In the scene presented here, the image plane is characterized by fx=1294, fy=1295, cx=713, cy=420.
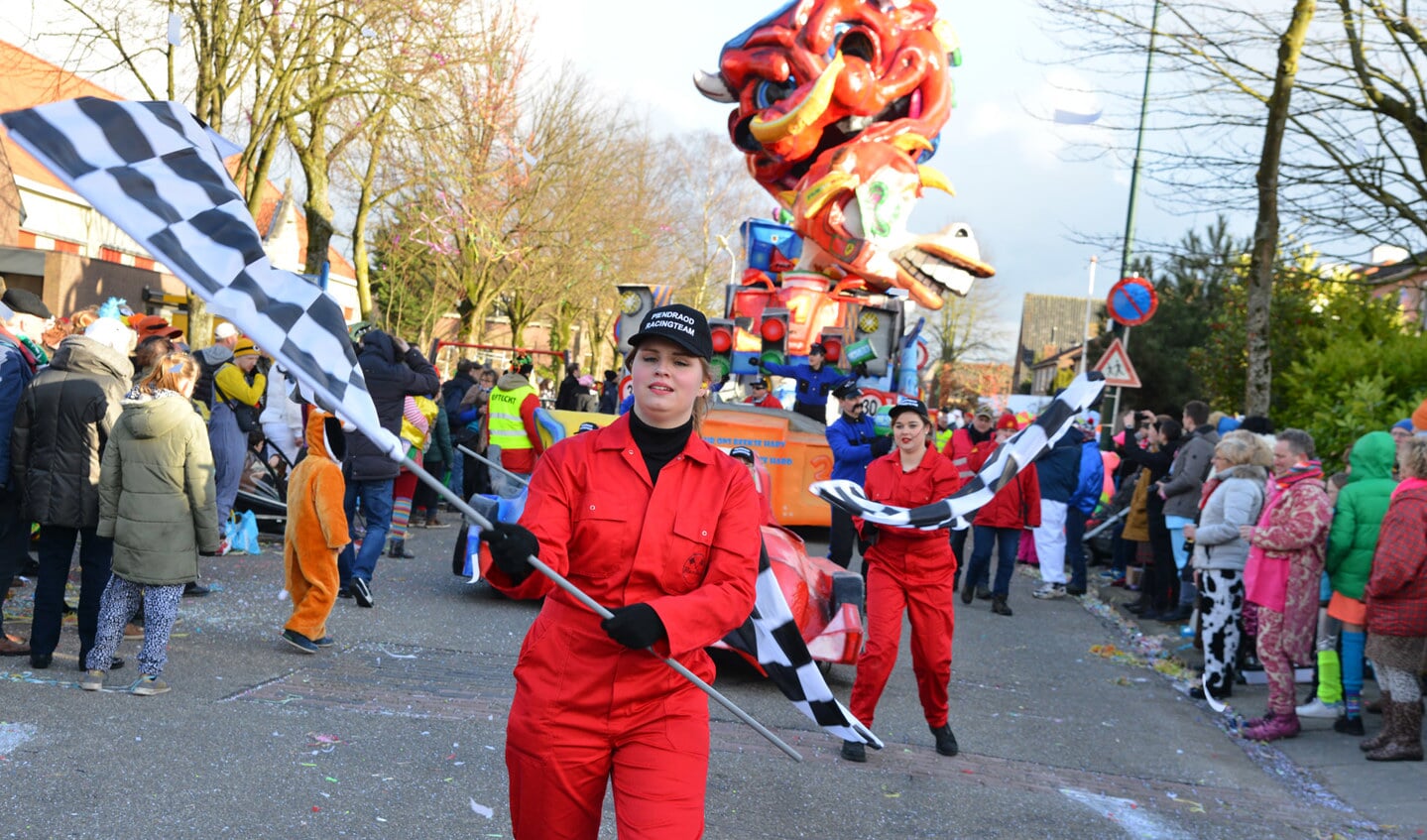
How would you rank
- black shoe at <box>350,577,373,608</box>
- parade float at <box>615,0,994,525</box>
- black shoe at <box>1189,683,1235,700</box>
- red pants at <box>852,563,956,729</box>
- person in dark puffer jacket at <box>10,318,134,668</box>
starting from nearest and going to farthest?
red pants at <box>852,563,956,729</box> → person in dark puffer jacket at <box>10,318,134,668</box> → black shoe at <box>1189,683,1235,700</box> → black shoe at <box>350,577,373,608</box> → parade float at <box>615,0,994,525</box>

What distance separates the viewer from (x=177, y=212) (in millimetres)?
3514

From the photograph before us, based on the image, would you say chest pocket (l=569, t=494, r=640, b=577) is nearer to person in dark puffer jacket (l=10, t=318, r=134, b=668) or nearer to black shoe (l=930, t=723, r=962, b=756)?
black shoe (l=930, t=723, r=962, b=756)

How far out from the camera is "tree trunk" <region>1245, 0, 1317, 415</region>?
39.0ft

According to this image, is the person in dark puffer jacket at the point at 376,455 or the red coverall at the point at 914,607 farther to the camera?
the person in dark puffer jacket at the point at 376,455

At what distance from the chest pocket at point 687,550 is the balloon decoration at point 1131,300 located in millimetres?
12991

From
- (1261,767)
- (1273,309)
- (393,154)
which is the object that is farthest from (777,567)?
(393,154)

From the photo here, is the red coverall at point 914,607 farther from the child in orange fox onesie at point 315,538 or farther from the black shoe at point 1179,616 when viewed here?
the black shoe at point 1179,616

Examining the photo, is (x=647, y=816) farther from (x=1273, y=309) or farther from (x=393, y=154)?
(x=393, y=154)

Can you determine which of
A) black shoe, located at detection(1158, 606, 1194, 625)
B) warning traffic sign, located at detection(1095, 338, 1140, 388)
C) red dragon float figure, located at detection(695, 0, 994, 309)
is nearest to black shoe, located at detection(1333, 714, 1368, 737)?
black shoe, located at detection(1158, 606, 1194, 625)

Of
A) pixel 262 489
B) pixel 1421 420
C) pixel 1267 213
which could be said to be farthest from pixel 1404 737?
pixel 262 489

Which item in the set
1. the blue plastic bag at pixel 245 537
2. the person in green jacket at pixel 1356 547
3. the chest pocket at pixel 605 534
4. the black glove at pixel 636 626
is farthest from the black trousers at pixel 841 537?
the black glove at pixel 636 626

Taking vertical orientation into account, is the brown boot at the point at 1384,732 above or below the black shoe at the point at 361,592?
above

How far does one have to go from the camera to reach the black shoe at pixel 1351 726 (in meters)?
7.83

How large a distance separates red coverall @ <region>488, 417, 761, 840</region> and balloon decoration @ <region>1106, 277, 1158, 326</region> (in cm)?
1298
